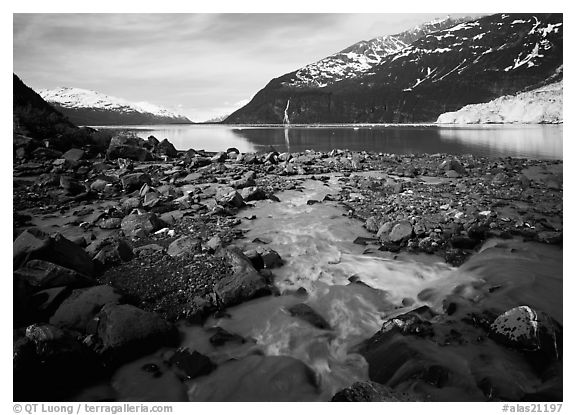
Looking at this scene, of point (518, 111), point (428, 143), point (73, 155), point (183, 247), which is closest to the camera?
point (183, 247)

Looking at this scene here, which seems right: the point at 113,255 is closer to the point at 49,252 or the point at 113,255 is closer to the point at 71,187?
the point at 49,252

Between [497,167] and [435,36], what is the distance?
176340mm

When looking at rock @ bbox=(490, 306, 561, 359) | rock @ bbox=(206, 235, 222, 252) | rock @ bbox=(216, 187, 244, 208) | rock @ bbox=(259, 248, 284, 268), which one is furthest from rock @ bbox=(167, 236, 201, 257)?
rock @ bbox=(490, 306, 561, 359)

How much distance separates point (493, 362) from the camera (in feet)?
12.1

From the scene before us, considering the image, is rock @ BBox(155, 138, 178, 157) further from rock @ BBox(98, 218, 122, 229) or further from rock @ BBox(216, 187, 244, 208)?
rock @ BBox(98, 218, 122, 229)

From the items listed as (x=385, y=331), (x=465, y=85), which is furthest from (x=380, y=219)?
(x=465, y=85)

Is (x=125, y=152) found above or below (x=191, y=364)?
above

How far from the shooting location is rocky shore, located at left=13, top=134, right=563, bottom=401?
3.55m

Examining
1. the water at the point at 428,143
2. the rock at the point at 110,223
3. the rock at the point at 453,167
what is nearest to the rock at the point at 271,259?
the rock at the point at 110,223

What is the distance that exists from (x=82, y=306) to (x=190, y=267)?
1.76m

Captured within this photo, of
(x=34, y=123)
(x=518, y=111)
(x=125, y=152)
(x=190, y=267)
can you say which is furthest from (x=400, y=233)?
(x=518, y=111)

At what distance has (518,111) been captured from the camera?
224ft

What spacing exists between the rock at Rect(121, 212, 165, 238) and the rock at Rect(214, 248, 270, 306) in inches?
111
